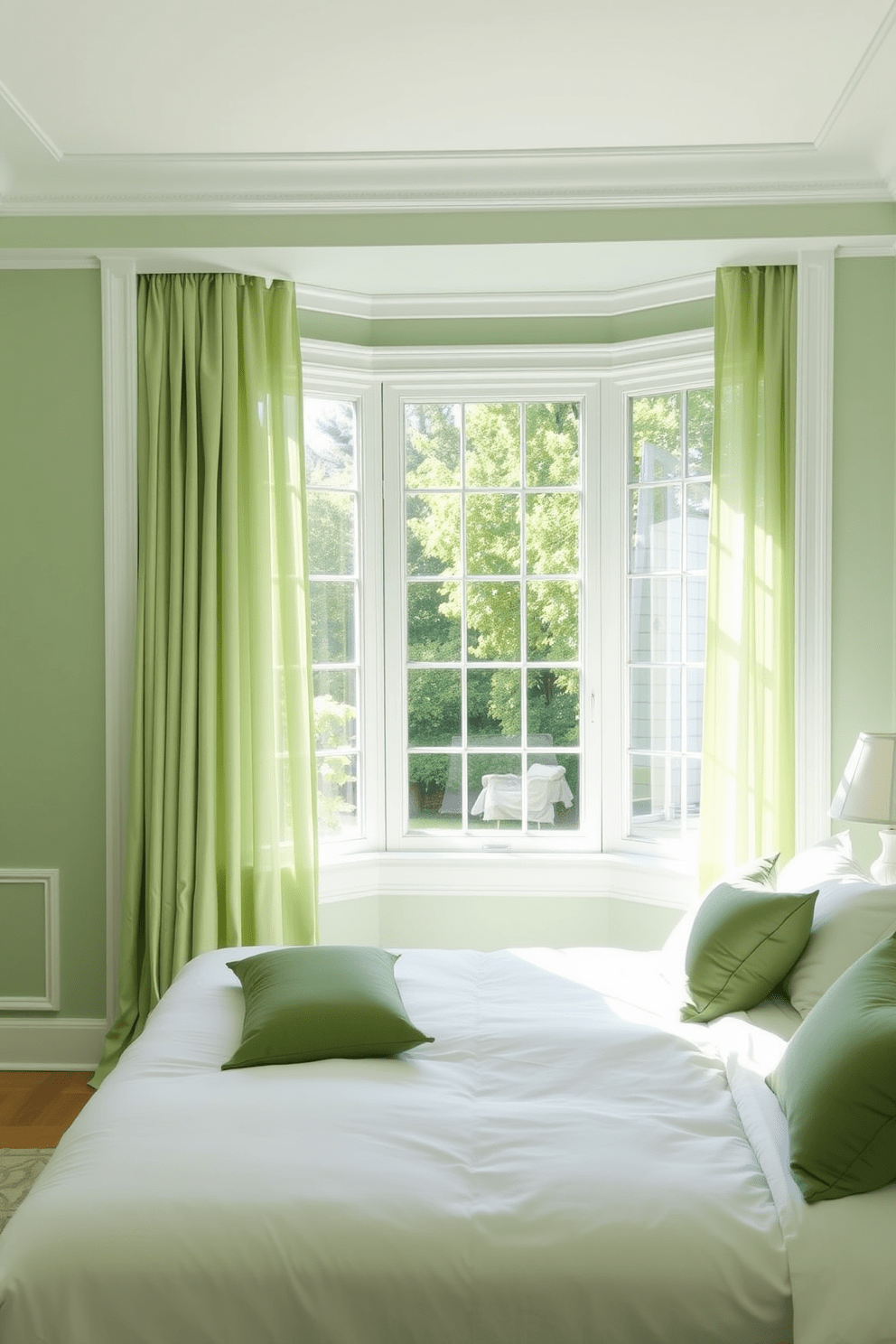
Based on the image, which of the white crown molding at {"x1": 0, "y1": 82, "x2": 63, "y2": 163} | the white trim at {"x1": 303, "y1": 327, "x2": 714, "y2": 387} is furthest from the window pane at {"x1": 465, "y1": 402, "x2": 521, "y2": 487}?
the white crown molding at {"x1": 0, "y1": 82, "x2": 63, "y2": 163}

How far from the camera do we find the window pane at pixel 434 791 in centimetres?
457

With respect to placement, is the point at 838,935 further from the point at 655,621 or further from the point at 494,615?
the point at 494,615

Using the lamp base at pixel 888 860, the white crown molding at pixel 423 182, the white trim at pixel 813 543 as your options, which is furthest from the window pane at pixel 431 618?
the lamp base at pixel 888 860

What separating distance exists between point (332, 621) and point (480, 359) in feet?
4.22

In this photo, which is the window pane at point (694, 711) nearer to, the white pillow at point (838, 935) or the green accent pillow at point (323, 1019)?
the white pillow at point (838, 935)

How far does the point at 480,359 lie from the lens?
14.5 ft

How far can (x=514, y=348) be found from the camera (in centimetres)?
440

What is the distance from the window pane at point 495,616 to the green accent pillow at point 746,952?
2.03m

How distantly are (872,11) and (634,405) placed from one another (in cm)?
182

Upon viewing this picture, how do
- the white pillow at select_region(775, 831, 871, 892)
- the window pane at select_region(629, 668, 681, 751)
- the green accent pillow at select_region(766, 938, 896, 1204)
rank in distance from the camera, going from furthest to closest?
the window pane at select_region(629, 668, 681, 751) < the white pillow at select_region(775, 831, 871, 892) < the green accent pillow at select_region(766, 938, 896, 1204)

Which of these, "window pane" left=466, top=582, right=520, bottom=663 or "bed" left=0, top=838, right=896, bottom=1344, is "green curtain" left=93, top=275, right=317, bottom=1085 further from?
"bed" left=0, top=838, right=896, bottom=1344

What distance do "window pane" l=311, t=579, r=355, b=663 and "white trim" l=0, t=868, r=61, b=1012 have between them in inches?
53.5

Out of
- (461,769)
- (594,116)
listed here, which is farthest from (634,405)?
(461,769)

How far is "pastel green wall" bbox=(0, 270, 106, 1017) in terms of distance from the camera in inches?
153
